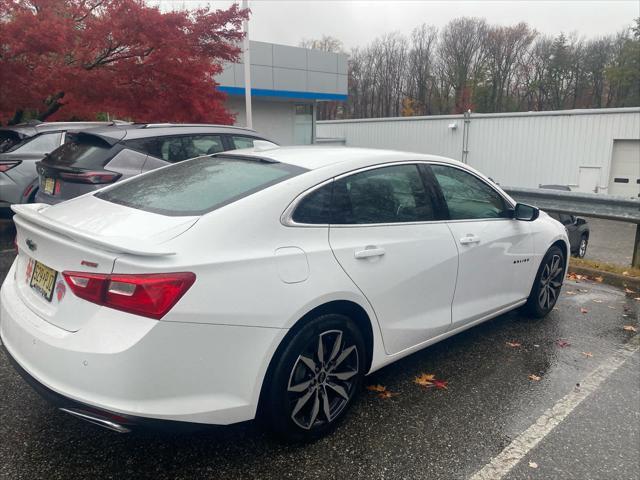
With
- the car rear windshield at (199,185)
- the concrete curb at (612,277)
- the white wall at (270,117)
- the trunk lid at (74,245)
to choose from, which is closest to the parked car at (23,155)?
the car rear windshield at (199,185)

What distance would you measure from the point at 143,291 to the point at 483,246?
2.55 metres

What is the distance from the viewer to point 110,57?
9266 millimetres

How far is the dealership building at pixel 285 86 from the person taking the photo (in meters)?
18.8

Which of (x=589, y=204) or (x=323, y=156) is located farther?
(x=589, y=204)

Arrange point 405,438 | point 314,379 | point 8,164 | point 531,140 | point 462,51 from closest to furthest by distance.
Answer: point 314,379, point 405,438, point 8,164, point 531,140, point 462,51

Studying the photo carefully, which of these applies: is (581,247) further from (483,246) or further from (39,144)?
(39,144)

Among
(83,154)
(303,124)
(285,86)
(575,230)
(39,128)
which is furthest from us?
(303,124)

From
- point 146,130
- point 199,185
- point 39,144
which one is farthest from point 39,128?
point 199,185

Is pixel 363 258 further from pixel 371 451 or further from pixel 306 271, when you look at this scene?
pixel 371 451

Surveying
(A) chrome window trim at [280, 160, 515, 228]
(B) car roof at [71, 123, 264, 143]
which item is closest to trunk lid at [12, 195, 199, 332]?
(A) chrome window trim at [280, 160, 515, 228]

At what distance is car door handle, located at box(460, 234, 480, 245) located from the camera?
3608 mm

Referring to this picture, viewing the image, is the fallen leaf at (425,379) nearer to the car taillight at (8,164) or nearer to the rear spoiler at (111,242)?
the rear spoiler at (111,242)

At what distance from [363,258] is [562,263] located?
2935mm

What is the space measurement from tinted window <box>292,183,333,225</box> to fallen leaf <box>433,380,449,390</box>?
147 cm
